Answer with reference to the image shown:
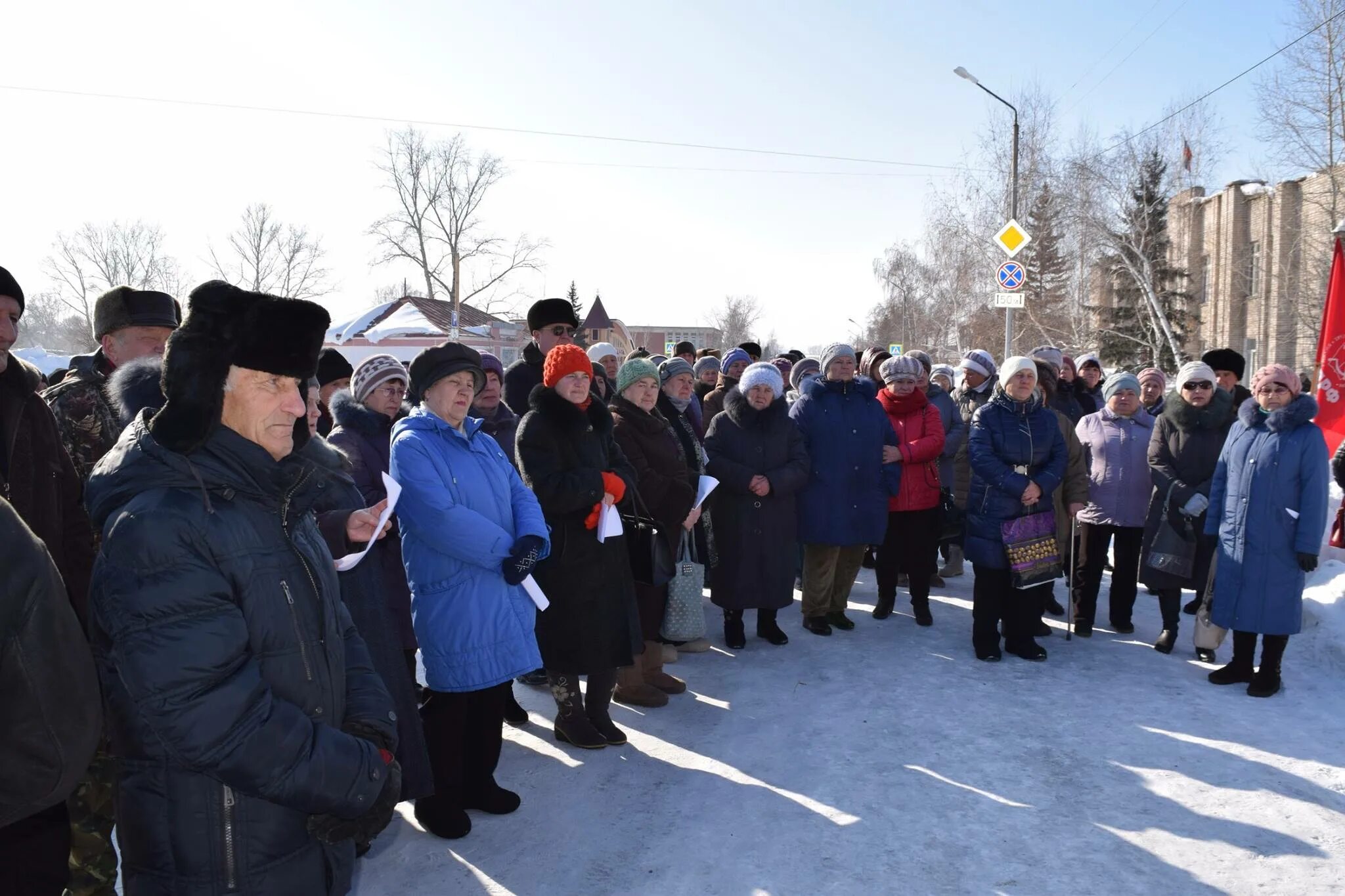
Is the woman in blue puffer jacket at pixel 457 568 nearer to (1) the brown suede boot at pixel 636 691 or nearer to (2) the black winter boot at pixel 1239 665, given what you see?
(1) the brown suede boot at pixel 636 691

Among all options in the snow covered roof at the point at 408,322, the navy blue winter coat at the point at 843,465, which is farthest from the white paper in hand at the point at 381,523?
the snow covered roof at the point at 408,322

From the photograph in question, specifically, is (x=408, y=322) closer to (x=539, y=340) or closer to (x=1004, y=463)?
(x=539, y=340)

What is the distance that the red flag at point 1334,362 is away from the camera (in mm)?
7824

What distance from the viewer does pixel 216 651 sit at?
69.5 inches

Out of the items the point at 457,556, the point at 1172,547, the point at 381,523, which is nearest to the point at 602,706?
the point at 457,556

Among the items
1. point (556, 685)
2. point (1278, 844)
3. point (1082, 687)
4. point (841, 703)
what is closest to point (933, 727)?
point (841, 703)

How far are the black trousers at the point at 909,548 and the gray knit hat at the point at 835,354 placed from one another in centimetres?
127

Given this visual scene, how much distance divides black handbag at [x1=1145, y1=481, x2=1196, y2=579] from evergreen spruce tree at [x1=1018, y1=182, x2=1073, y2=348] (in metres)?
24.3

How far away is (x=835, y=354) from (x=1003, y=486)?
5.31 feet

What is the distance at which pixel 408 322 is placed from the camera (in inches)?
1447

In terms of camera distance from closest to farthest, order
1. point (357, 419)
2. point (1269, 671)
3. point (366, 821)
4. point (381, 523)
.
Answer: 1. point (366, 821)
2. point (381, 523)
3. point (357, 419)
4. point (1269, 671)

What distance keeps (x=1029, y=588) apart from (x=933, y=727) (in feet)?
5.23

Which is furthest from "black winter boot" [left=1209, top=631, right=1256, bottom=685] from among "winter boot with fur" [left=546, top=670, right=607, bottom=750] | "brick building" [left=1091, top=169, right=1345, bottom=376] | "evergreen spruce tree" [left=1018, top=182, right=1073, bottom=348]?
"brick building" [left=1091, top=169, right=1345, bottom=376]

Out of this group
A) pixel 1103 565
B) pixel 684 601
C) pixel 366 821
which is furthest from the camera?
pixel 1103 565
